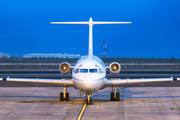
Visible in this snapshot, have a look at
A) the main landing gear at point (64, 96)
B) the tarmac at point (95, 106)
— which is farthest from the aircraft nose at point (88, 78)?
the main landing gear at point (64, 96)

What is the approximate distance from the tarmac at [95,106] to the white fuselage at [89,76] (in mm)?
1195

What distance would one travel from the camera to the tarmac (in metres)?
14.9

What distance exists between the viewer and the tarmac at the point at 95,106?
48.9 ft

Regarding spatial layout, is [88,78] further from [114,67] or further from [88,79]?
[114,67]

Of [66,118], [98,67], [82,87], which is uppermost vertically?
[98,67]

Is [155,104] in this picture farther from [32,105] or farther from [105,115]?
[32,105]

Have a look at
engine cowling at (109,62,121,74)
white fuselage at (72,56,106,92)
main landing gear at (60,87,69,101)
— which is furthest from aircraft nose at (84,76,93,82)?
engine cowling at (109,62,121,74)

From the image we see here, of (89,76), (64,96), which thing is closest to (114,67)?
(89,76)

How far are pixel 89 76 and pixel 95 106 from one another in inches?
72.9

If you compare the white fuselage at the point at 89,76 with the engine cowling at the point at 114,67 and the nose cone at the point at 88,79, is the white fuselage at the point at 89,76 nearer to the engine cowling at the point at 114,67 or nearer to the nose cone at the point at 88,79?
the nose cone at the point at 88,79

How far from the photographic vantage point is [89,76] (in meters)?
16.7

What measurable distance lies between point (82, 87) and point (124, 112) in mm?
2761

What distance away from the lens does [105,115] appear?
591 inches

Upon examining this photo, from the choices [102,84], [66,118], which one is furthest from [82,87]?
[66,118]
